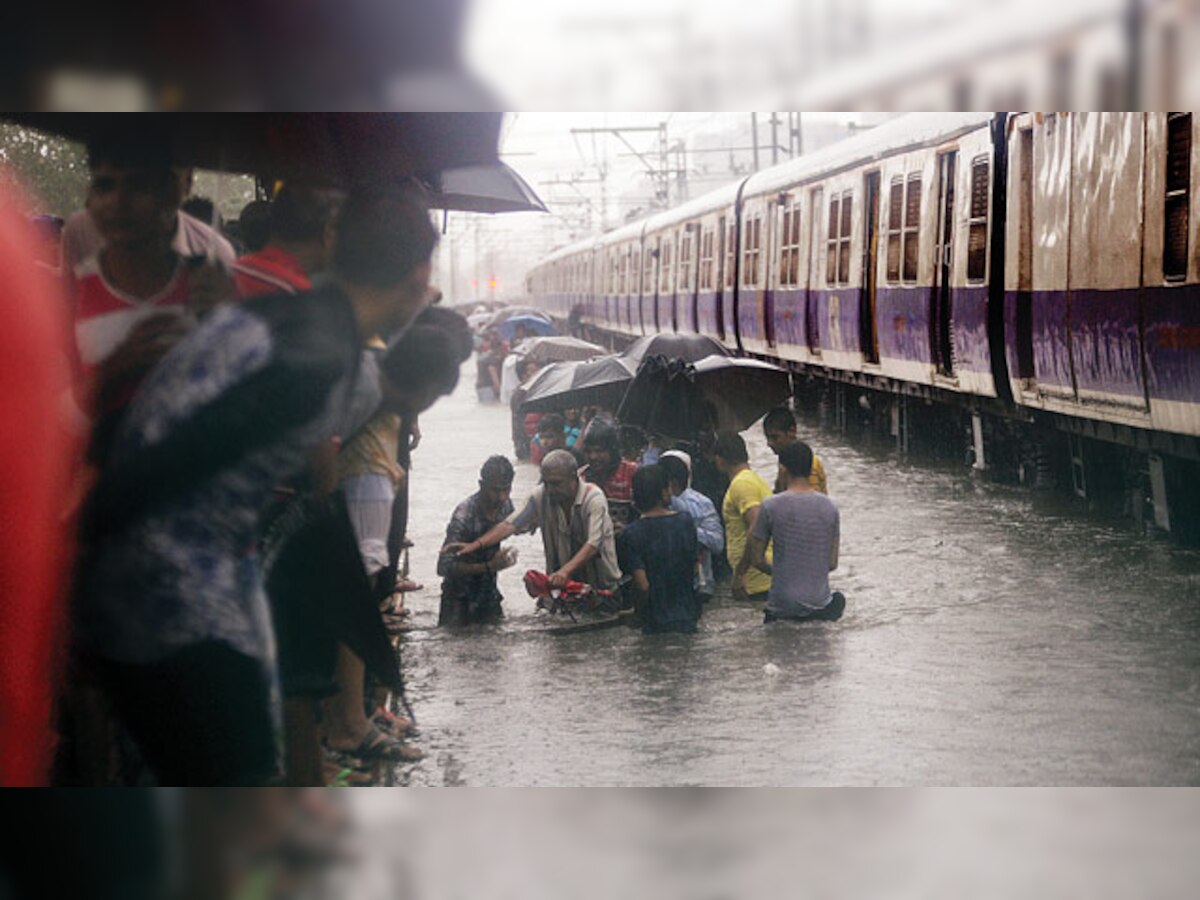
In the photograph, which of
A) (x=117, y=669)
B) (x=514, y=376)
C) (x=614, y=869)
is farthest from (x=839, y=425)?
(x=117, y=669)

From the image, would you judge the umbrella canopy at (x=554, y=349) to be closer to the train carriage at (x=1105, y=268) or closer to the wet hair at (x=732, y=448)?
the wet hair at (x=732, y=448)

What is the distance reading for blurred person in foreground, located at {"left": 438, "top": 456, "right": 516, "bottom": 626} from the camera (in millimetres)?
5559

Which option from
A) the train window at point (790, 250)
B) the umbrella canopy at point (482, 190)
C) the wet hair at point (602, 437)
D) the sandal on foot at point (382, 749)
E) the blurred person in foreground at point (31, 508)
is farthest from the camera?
the train window at point (790, 250)

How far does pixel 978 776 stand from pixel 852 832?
0.77 m

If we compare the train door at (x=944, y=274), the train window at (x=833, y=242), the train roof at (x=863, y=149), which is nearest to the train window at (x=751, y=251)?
the train roof at (x=863, y=149)

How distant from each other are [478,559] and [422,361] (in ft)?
2.53

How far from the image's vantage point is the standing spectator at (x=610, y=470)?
5812 mm

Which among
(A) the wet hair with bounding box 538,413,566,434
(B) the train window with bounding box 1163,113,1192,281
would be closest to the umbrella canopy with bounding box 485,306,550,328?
(A) the wet hair with bounding box 538,413,566,434

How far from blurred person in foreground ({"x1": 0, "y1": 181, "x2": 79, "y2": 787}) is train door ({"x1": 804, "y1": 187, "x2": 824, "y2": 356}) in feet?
11.8

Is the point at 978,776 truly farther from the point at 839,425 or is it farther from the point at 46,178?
the point at 46,178

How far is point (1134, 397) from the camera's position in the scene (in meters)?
5.95

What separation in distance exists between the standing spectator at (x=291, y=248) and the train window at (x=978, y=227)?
3.13 metres

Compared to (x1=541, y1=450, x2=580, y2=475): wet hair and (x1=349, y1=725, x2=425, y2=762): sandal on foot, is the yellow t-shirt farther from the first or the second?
(x1=349, y1=725, x2=425, y2=762): sandal on foot

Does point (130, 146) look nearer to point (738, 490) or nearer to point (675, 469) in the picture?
point (675, 469)
